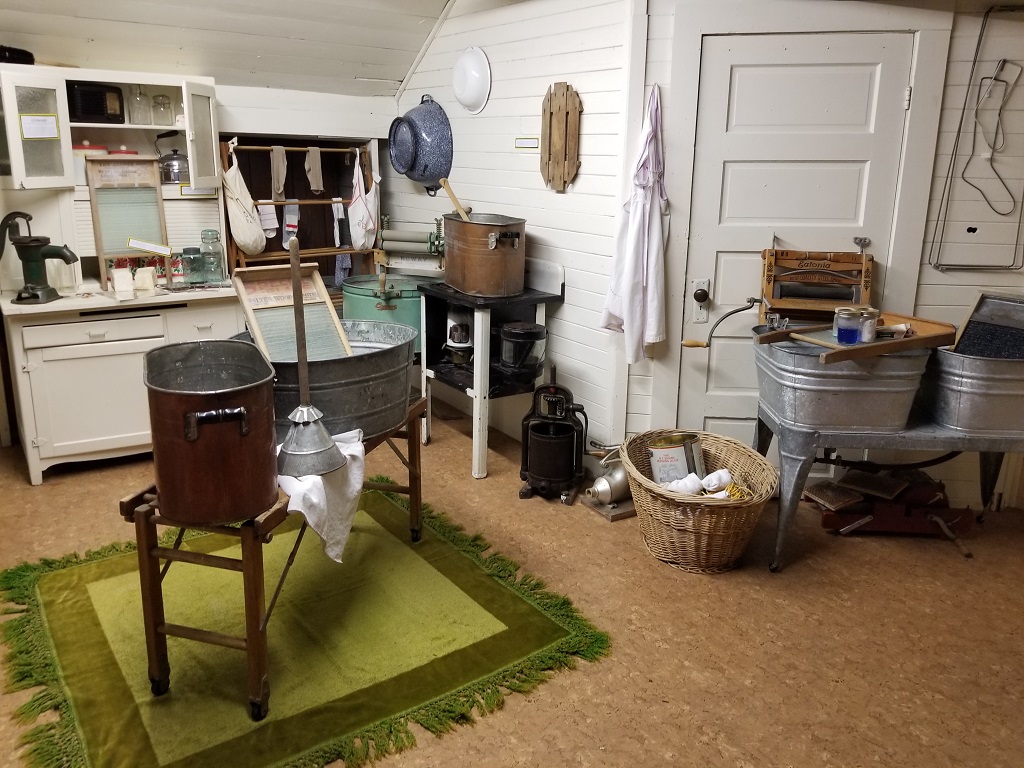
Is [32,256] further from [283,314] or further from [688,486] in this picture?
[688,486]

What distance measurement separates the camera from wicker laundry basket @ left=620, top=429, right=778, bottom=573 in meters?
3.12

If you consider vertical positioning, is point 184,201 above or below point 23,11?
below

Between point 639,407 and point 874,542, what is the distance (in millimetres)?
1176

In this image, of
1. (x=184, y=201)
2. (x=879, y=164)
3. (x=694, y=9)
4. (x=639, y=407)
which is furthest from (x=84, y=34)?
(x=879, y=164)

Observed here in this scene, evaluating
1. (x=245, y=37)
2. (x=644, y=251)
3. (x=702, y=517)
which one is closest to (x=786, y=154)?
(x=644, y=251)

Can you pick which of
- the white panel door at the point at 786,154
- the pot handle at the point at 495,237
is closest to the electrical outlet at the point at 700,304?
the white panel door at the point at 786,154

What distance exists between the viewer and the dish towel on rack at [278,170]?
193 inches

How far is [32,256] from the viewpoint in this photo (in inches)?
154

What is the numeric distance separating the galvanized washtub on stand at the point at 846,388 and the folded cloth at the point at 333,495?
165 cm

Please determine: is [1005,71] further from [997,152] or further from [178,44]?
[178,44]

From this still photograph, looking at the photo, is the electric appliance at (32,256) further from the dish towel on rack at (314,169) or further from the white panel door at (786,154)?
the white panel door at (786,154)

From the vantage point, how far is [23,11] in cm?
388

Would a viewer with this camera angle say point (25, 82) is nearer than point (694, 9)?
No

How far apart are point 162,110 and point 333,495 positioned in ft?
9.91
